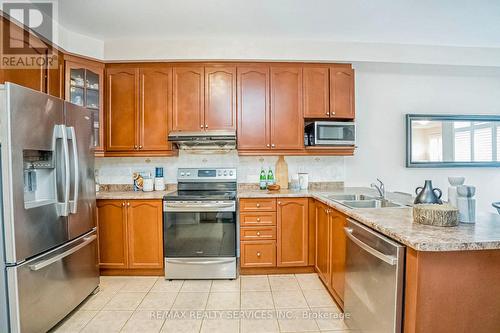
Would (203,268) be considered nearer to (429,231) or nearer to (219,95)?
(219,95)

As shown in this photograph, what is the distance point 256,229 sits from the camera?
8.97 ft

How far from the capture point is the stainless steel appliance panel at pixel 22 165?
1.52 m

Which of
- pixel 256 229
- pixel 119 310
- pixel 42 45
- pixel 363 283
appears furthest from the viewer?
pixel 256 229

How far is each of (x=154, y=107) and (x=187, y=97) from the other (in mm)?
399

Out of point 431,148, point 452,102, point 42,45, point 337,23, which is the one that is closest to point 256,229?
point 337,23

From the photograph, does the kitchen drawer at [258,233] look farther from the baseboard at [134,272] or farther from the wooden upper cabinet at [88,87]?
the wooden upper cabinet at [88,87]

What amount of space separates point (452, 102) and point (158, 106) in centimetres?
377

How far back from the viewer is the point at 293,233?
9.02ft

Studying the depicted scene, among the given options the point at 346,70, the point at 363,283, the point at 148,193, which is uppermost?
the point at 346,70

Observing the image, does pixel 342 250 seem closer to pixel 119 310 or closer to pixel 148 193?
pixel 119 310

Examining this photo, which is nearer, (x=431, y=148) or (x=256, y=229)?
(x=256, y=229)

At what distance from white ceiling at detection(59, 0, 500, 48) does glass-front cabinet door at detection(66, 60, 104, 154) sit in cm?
35

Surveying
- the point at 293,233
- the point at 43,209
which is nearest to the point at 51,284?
the point at 43,209

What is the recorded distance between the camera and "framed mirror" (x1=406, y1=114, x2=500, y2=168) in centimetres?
327
